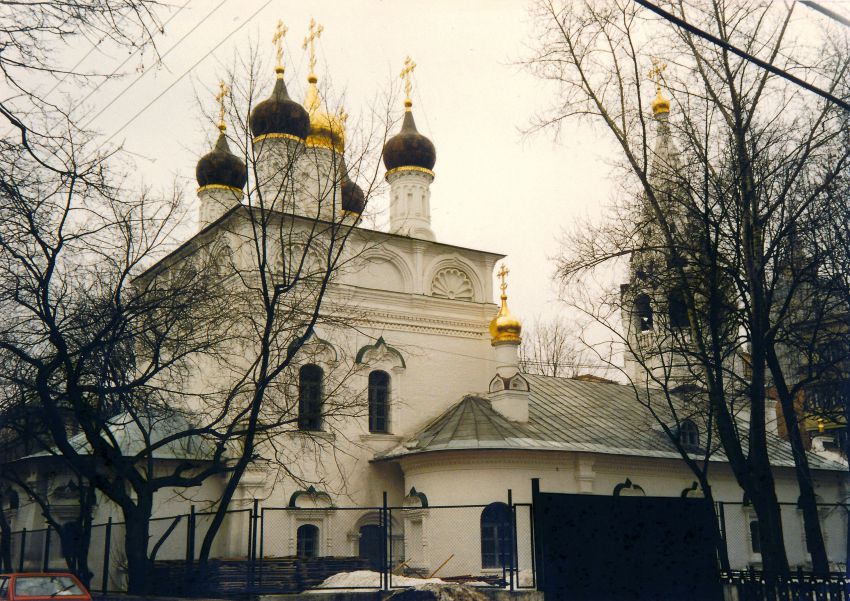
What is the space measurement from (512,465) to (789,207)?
9.44 m

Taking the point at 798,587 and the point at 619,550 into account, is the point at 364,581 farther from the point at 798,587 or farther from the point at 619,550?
the point at 798,587

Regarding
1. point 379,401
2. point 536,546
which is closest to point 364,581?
point 536,546

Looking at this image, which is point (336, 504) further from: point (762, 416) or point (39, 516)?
point (762, 416)

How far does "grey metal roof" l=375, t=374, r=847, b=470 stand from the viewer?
68.2 feet

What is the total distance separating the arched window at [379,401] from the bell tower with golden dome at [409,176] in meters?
4.90

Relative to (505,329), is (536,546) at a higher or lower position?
lower

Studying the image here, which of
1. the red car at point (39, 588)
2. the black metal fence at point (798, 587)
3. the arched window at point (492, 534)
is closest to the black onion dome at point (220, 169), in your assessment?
the arched window at point (492, 534)

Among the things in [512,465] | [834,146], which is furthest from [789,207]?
[512,465]

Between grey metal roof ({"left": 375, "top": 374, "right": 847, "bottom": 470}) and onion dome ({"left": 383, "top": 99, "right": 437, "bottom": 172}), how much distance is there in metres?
7.32

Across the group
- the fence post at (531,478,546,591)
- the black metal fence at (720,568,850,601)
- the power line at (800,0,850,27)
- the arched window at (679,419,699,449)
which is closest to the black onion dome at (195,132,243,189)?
the arched window at (679,419,699,449)

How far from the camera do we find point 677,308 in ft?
51.5

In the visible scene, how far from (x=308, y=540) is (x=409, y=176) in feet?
36.7

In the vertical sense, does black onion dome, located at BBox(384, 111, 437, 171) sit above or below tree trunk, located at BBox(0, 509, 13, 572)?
above

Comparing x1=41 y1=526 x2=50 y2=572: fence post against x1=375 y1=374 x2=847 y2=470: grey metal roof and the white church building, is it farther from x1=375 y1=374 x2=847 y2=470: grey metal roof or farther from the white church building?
x1=375 y1=374 x2=847 y2=470: grey metal roof
